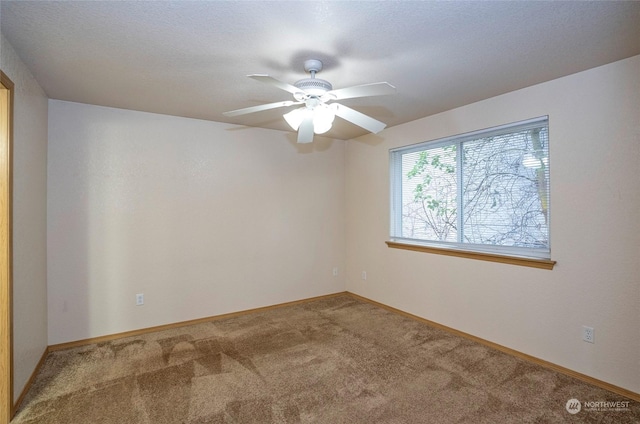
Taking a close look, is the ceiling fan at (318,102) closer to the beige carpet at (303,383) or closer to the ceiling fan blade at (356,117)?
the ceiling fan blade at (356,117)

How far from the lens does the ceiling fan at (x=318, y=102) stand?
1885 mm

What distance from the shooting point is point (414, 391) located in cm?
226

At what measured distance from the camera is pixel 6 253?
1965 millimetres

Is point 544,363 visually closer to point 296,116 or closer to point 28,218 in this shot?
point 296,116

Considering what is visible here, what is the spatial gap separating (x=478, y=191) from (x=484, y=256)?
0.66 m

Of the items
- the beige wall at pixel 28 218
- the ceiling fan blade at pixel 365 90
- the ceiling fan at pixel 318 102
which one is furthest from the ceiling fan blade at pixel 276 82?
the beige wall at pixel 28 218

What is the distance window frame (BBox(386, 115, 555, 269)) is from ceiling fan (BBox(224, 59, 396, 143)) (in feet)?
4.73

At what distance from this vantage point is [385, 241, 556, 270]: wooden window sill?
2621 millimetres

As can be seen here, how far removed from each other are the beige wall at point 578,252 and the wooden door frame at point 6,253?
3566 mm

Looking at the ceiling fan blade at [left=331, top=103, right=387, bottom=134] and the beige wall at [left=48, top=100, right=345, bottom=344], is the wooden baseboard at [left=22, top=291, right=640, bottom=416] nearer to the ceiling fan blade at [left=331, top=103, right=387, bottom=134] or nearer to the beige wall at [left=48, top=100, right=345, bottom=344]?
the beige wall at [left=48, top=100, right=345, bottom=344]

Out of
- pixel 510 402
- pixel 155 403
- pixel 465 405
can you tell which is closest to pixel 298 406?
pixel 155 403

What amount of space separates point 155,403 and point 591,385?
10.2ft
